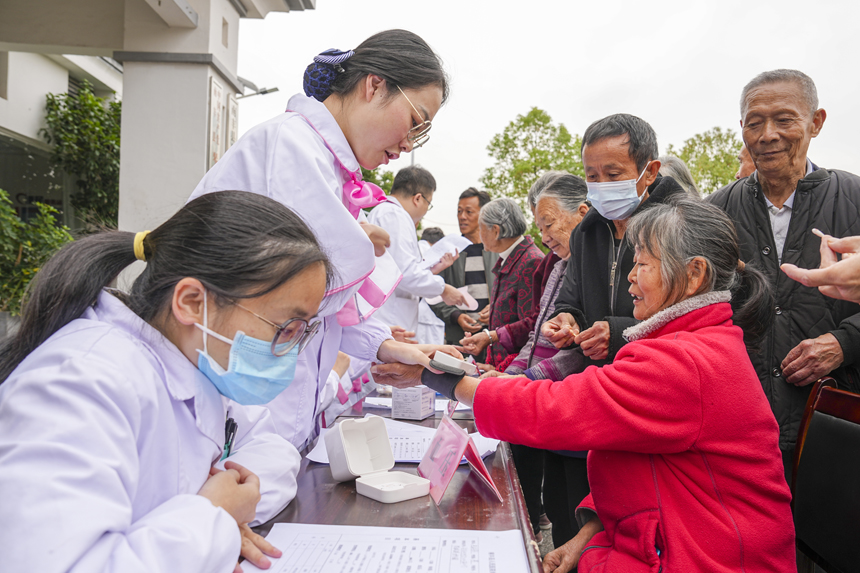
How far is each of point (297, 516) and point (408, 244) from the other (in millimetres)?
2906

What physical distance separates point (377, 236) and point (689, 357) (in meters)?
1.00

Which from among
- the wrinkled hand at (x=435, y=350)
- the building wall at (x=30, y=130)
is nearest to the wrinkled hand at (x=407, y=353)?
the wrinkled hand at (x=435, y=350)

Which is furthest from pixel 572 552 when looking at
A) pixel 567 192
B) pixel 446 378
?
pixel 567 192

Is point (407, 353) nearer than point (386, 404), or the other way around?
point (407, 353)

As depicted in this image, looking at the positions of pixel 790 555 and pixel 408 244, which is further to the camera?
pixel 408 244

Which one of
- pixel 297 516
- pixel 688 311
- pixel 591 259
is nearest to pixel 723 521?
pixel 688 311

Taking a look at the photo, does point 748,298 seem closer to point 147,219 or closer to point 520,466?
point 520,466

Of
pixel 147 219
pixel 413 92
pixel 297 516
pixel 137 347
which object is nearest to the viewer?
pixel 137 347

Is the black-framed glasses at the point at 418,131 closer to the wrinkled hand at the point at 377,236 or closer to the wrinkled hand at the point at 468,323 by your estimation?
the wrinkled hand at the point at 377,236

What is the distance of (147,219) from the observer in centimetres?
460

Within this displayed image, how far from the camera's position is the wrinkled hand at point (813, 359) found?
6.80 ft

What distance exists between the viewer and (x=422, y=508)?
1.31 meters

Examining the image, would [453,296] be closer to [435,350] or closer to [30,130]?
[435,350]

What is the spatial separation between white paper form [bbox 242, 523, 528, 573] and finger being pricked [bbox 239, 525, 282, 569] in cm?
2
